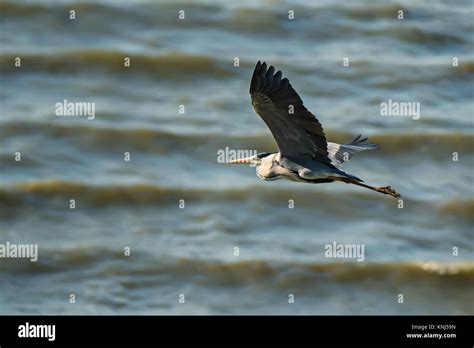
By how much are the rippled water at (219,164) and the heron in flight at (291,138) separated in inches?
105

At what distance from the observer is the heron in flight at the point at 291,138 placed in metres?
8.37

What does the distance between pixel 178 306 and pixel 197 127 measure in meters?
3.81

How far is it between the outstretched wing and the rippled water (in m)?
2.98

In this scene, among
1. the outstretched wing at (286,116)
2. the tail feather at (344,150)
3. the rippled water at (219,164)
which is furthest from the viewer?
the rippled water at (219,164)

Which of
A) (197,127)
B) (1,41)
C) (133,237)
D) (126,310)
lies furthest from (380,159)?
(1,41)

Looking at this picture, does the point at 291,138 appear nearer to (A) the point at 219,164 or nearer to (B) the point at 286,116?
(B) the point at 286,116

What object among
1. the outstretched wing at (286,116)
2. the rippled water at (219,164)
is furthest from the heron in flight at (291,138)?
the rippled water at (219,164)

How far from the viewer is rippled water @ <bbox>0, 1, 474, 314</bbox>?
11992 mm

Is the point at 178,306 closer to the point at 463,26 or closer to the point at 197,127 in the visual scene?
the point at 197,127

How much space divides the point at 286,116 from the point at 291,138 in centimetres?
38

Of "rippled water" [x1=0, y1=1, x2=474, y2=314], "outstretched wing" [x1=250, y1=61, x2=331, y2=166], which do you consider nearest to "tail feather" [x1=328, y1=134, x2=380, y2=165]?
"outstretched wing" [x1=250, y1=61, x2=331, y2=166]

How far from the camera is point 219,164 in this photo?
14211 millimetres

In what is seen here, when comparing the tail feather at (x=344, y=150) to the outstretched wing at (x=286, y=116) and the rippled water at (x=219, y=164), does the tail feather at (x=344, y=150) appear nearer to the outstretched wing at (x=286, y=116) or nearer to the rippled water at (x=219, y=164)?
the outstretched wing at (x=286, y=116)

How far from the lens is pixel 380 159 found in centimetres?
1437
